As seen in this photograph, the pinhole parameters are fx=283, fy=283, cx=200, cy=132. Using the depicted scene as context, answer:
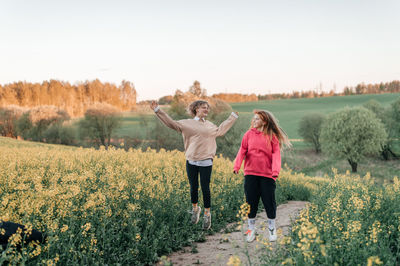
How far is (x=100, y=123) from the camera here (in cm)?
5475

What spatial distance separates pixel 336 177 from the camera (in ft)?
29.3

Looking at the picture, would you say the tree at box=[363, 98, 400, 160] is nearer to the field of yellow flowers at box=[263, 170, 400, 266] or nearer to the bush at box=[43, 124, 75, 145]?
the field of yellow flowers at box=[263, 170, 400, 266]

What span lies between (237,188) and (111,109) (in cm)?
5235

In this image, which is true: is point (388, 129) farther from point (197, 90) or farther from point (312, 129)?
point (197, 90)

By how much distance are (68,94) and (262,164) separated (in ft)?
390

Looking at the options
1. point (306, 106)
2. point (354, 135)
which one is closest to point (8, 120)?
Answer: point (354, 135)

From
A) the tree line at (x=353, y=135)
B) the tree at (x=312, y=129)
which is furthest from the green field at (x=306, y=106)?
the tree line at (x=353, y=135)

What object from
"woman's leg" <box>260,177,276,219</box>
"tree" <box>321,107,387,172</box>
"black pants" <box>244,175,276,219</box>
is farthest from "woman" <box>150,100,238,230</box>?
"tree" <box>321,107,387,172</box>

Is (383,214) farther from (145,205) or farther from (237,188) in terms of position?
(145,205)

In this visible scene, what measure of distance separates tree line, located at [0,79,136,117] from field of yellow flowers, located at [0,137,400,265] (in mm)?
94054

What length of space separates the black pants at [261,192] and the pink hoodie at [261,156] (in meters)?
0.12

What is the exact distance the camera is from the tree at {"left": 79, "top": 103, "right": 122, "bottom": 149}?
177 feet

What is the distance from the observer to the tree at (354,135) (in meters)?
38.8

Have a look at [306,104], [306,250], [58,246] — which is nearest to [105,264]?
[58,246]
